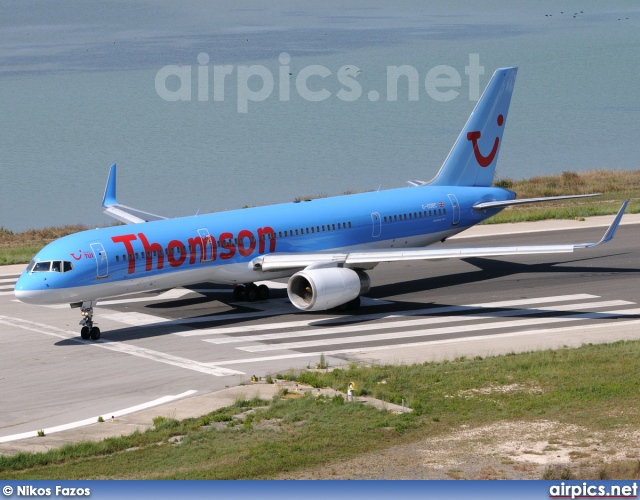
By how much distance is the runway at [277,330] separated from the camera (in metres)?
31.0

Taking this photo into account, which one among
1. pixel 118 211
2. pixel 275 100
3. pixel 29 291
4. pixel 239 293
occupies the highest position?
pixel 275 100

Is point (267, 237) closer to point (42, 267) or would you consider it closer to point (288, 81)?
point (42, 267)

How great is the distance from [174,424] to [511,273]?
24789 millimetres

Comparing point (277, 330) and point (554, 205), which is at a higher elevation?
point (554, 205)

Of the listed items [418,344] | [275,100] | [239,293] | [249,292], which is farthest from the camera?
[275,100]

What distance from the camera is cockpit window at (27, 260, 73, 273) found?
116 feet

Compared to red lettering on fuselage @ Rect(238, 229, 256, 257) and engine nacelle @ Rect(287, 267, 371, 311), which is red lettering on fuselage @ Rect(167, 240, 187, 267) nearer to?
red lettering on fuselage @ Rect(238, 229, 256, 257)

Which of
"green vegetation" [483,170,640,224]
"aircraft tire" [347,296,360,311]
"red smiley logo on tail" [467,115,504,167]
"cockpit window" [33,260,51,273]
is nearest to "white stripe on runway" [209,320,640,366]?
"aircraft tire" [347,296,360,311]

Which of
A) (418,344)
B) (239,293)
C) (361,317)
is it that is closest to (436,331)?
(418,344)

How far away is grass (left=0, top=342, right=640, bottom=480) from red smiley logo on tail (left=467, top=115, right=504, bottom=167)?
17.0 metres

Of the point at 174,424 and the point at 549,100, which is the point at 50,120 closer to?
the point at 549,100

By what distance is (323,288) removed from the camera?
Answer: 125 feet

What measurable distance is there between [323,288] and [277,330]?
7.14 ft

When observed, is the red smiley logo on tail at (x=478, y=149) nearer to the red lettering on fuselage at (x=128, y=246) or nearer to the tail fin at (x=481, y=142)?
the tail fin at (x=481, y=142)
